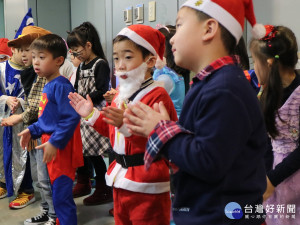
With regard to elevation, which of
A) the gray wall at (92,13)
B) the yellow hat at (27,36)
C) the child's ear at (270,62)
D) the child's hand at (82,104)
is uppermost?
the gray wall at (92,13)

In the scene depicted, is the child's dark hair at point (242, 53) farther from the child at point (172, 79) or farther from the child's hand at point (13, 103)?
the child's hand at point (13, 103)

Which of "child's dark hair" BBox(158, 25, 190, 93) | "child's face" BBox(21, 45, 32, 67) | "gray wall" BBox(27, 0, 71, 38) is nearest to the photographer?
"child's dark hair" BBox(158, 25, 190, 93)

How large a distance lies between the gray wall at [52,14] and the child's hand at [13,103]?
98.6 inches

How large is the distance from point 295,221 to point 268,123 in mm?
444

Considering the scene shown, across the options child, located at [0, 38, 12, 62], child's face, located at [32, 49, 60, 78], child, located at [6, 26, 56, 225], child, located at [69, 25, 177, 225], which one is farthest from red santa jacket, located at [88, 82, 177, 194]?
child, located at [0, 38, 12, 62]

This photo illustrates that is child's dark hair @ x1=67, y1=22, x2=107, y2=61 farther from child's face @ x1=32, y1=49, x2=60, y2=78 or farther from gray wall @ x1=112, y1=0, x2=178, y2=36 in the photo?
gray wall @ x1=112, y1=0, x2=178, y2=36

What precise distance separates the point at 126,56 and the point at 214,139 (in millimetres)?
800

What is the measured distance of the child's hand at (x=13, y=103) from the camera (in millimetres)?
2599

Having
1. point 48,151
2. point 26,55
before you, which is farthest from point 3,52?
point 48,151

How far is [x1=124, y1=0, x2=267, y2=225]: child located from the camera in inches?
31.7

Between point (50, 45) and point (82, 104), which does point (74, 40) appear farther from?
point (82, 104)

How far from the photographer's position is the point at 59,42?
2154mm

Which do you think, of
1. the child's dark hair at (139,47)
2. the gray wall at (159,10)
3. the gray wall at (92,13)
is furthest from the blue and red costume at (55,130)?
the gray wall at (92,13)

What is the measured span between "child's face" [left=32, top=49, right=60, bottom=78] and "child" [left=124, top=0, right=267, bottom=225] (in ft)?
4.34
